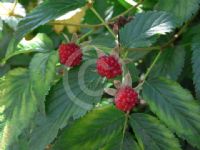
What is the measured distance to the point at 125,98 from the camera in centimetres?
84

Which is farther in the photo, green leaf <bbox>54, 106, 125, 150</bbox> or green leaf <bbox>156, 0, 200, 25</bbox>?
green leaf <bbox>156, 0, 200, 25</bbox>

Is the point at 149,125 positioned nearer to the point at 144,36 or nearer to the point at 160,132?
the point at 160,132

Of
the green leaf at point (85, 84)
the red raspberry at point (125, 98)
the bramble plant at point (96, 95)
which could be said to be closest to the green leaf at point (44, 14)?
the bramble plant at point (96, 95)

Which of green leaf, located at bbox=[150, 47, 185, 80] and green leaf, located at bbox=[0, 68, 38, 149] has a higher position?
green leaf, located at bbox=[0, 68, 38, 149]

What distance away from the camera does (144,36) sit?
38.1 inches

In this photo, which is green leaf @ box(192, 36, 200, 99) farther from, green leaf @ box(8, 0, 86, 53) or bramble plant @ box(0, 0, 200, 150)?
green leaf @ box(8, 0, 86, 53)

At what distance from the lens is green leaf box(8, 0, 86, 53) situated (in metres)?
0.98

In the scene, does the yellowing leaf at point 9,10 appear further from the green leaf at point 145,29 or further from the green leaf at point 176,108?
the green leaf at point 176,108

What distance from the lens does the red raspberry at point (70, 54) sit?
36.1 inches

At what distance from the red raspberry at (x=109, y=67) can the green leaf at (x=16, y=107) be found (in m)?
0.15

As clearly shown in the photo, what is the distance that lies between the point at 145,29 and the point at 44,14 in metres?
0.21

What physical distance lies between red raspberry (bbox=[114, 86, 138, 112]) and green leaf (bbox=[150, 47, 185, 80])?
243 mm

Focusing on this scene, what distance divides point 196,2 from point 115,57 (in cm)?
23

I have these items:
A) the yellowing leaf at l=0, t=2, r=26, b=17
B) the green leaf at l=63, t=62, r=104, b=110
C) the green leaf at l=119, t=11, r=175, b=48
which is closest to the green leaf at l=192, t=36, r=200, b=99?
the green leaf at l=119, t=11, r=175, b=48
